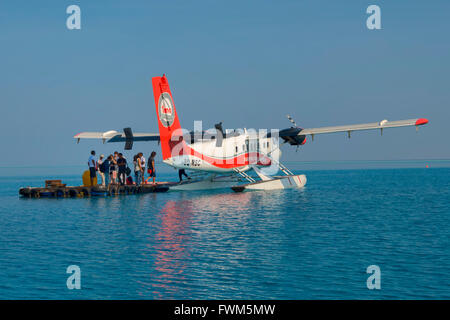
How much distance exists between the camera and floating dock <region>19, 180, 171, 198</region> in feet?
119

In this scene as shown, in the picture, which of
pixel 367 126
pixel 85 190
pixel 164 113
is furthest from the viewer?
pixel 367 126

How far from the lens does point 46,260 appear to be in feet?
50.4

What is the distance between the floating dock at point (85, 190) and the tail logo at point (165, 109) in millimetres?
7418

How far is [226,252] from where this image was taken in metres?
15.9

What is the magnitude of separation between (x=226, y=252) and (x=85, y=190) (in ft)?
75.7

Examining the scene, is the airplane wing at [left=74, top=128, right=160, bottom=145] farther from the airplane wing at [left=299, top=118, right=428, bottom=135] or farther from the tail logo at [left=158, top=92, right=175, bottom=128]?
the airplane wing at [left=299, top=118, right=428, bottom=135]

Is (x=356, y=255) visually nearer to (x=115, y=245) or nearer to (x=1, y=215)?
(x=115, y=245)

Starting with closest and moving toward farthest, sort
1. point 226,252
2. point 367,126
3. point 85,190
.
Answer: point 226,252
point 85,190
point 367,126

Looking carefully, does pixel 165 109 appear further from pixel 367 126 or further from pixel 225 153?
pixel 367 126

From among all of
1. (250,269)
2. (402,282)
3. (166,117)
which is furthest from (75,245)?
(166,117)

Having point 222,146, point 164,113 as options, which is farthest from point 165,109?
point 222,146

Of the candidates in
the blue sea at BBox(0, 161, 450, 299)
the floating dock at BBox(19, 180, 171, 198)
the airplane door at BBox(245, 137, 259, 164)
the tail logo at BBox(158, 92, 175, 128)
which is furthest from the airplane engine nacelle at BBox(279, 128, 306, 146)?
the blue sea at BBox(0, 161, 450, 299)

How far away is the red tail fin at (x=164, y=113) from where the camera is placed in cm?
3272
